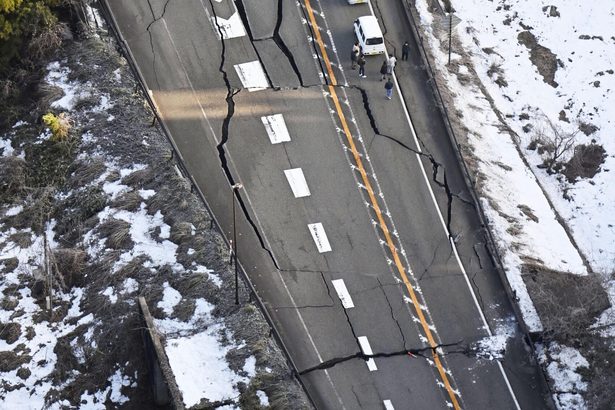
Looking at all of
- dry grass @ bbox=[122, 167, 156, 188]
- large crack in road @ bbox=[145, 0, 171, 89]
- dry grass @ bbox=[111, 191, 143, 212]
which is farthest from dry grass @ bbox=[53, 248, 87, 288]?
large crack in road @ bbox=[145, 0, 171, 89]

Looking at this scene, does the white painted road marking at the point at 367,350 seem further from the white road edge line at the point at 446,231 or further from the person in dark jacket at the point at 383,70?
the person in dark jacket at the point at 383,70

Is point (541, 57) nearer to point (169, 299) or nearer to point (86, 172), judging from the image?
point (86, 172)

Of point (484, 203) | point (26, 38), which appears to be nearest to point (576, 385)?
point (484, 203)

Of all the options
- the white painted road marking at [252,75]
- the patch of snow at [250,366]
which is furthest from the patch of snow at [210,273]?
the white painted road marking at [252,75]

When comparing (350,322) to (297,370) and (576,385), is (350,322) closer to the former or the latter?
(297,370)

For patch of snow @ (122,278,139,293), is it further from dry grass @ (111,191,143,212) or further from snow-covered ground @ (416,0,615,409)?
snow-covered ground @ (416,0,615,409)
